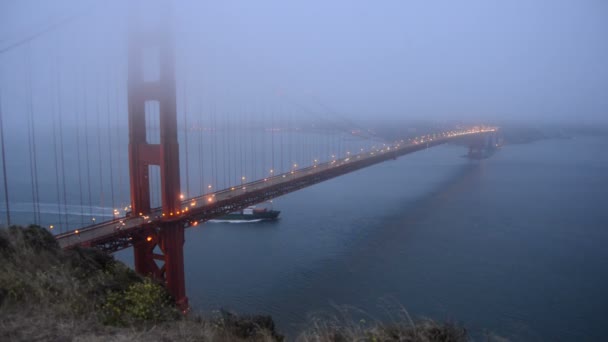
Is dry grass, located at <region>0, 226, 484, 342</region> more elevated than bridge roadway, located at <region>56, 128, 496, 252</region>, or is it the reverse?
dry grass, located at <region>0, 226, 484, 342</region>

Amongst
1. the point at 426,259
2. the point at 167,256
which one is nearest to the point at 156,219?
the point at 167,256

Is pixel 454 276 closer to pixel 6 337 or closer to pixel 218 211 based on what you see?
pixel 218 211

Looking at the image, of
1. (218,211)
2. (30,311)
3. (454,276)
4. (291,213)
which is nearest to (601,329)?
(454,276)

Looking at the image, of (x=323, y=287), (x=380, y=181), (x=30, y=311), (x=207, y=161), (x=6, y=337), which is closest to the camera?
(x=6, y=337)

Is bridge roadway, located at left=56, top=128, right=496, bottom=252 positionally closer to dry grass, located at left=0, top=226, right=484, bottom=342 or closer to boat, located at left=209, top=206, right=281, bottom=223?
dry grass, located at left=0, top=226, right=484, bottom=342

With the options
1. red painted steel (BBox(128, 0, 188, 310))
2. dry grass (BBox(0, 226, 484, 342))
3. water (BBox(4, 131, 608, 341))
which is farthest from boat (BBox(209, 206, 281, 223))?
dry grass (BBox(0, 226, 484, 342))

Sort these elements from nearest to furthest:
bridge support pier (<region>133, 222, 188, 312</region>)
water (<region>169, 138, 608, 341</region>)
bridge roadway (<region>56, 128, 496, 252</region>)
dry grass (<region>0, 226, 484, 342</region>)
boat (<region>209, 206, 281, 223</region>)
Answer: dry grass (<region>0, 226, 484, 342</region>) < bridge roadway (<region>56, 128, 496, 252</region>) < bridge support pier (<region>133, 222, 188, 312</region>) < water (<region>169, 138, 608, 341</region>) < boat (<region>209, 206, 281, 223</region>)

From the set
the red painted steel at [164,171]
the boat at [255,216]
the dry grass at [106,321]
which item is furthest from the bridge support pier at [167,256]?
the boat at [255,216]

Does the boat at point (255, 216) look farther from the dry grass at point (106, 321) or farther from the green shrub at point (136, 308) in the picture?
the green shrub at point (136, 308)
